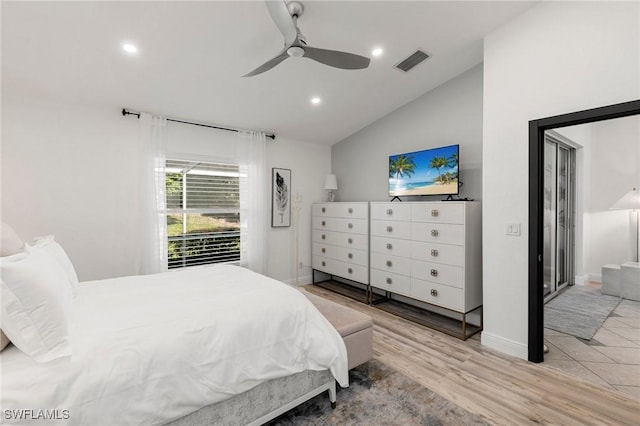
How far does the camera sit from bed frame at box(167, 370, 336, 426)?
5.04 ft

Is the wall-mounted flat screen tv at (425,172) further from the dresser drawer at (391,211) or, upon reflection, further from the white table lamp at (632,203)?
the white table lamp at (632,203)

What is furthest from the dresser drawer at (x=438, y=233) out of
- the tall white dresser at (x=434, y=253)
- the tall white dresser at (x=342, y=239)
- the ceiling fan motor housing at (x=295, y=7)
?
the ceiling fan motor housing at (x=295, y=7)

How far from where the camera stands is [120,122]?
11.1ft

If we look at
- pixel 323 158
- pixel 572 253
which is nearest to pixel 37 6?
pixel 323 158

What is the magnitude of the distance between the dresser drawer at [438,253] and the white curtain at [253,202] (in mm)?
2154

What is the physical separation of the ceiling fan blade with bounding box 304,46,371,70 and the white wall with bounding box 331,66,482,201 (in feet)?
6.06

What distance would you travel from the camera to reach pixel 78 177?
124 inches

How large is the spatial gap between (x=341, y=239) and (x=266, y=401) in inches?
113

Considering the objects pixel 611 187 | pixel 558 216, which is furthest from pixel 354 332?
pixel 611 187

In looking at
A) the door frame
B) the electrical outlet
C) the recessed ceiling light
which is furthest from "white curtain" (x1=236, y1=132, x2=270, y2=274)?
the door frame

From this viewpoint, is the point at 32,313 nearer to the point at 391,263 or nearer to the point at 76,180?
the point at 76,180

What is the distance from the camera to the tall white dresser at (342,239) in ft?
13.4

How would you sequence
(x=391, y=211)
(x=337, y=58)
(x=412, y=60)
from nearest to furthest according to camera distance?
(x=337, y=58), (x=412, y=60), (x=391, y=211)

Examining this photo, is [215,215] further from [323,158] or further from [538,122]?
[538,122]
